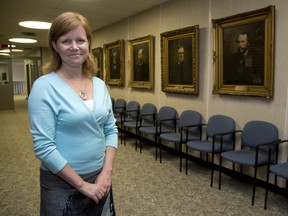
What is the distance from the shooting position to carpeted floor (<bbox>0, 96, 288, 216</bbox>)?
106 inches

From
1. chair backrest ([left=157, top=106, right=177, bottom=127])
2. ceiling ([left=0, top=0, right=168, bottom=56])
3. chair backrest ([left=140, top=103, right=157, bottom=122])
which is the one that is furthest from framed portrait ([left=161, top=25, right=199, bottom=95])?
ceiling ([left=0, top=0, right=168, bottom=56])

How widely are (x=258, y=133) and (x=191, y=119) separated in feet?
3.81

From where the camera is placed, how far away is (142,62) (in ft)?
18.0

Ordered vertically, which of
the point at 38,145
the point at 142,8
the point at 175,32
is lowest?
the point at 38,145

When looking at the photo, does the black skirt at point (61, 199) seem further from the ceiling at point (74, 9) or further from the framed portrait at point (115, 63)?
the framed portrait at point (115, 63)

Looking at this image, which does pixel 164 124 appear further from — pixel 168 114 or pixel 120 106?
pixel 120 106

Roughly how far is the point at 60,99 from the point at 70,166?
0.30 meters

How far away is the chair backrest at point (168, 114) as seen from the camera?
14.8ft

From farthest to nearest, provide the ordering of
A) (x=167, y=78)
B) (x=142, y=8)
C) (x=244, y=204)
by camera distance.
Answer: (x=142, y=8) < (x=167, y=78) < (x=244, y=204)

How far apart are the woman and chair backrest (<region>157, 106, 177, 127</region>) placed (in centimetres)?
333

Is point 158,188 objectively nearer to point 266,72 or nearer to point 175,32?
point 266,72

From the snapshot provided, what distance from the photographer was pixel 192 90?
4.20 meters

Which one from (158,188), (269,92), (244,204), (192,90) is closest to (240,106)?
(269,92)

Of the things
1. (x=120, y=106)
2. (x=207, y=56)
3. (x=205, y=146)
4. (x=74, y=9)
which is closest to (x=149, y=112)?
(x=120, y=106)
